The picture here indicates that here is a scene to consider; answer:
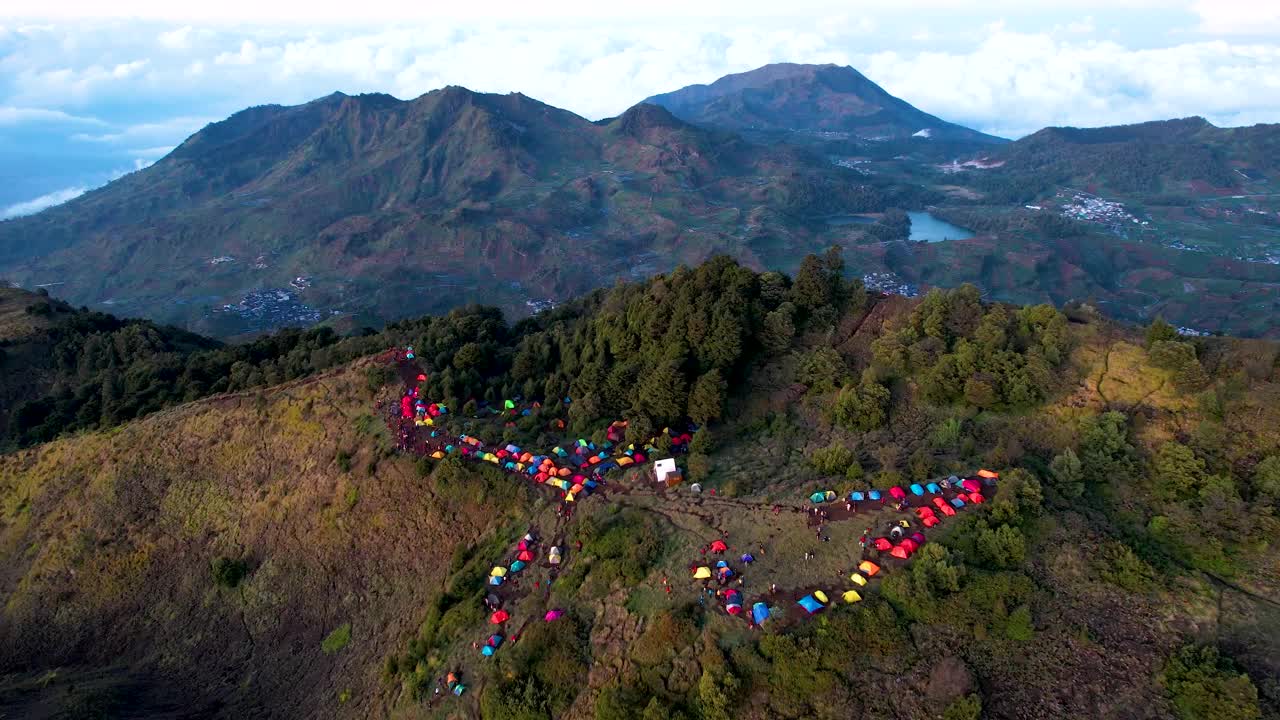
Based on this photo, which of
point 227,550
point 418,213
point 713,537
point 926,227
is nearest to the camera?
point 713,537

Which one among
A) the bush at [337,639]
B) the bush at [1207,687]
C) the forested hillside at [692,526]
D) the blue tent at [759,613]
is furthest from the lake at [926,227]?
the bush at [337,639]

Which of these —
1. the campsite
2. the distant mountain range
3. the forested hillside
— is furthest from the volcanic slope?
the campsite

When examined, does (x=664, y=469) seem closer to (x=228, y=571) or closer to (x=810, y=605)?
(x=810, y=605)

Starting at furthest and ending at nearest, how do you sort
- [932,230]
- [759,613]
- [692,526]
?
[932,230] → [692,526] → [759,613]

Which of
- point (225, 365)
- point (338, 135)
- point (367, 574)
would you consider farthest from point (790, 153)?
point (367, 574)

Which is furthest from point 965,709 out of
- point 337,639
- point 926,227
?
point 926,227

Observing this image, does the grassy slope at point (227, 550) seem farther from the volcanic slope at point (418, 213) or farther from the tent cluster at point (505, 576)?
the volcanic slope at point (418, 213)
